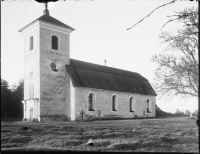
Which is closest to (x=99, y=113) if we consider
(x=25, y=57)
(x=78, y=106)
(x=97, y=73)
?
(x=78, y=106)

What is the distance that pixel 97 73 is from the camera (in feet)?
105

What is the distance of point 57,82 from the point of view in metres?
27.5

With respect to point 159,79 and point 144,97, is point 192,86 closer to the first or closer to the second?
point 159,79

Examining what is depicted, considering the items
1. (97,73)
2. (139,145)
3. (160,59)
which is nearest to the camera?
(139,145)

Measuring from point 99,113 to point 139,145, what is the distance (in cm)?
Result: 2175

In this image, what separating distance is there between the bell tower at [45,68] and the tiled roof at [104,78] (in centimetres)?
167

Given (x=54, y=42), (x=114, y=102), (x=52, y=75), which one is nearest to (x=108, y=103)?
(x=114, y=102)

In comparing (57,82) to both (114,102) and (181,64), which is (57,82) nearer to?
(114,102)

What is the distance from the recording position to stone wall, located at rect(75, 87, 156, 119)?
2773 centimetres

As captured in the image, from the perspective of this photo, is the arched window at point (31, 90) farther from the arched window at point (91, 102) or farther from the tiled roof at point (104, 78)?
the arched window at point (91, 102)

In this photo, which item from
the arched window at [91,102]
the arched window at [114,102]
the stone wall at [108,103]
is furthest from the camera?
the arched window at [114,102]

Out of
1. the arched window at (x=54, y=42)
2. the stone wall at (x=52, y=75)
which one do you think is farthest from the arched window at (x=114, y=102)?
the arched window at (x=54, y=42)

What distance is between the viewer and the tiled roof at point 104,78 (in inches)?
1132

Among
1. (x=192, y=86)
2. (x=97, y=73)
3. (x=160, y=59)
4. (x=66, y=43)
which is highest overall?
(x=66, y=43)
